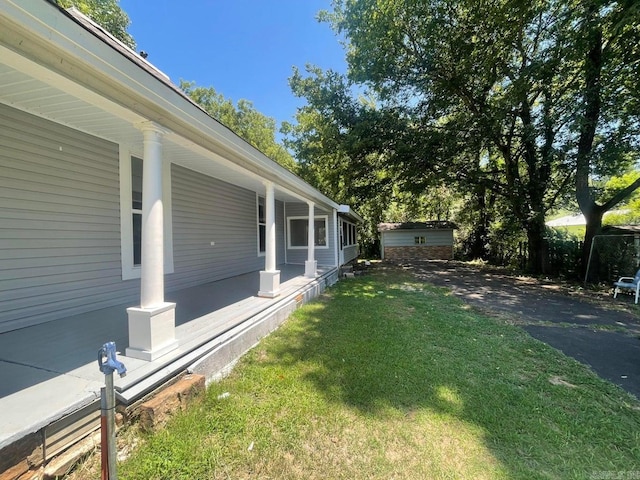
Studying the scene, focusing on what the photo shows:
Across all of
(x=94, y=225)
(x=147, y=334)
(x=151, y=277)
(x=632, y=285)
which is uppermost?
(x=94, y=225)

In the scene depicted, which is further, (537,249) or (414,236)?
(414,236)

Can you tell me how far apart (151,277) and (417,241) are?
66.5 feet

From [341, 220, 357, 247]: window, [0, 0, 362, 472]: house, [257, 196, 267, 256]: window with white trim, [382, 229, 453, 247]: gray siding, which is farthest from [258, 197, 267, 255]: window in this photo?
[382, 229, 453, 247]: gray siding

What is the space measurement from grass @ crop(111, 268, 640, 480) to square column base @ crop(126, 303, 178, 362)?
579 mm

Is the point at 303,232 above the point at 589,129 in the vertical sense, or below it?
below

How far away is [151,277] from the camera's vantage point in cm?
254

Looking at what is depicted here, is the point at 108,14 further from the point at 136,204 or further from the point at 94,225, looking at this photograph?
the point at 94,225

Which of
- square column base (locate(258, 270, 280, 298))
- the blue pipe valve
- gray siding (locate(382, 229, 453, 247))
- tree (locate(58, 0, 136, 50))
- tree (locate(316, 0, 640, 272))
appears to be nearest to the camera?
the blue pipe valve

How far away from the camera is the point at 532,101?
32.6ft

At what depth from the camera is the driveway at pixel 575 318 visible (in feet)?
11.5

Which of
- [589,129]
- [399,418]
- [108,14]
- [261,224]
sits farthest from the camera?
[108,14]

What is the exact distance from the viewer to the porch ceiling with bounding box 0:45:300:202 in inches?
73.7

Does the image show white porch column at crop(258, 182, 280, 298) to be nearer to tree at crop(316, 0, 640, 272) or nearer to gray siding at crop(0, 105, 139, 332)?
gray siding at crop(0, 105, 139, 332)

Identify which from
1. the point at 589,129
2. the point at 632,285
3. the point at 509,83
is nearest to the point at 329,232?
the point at 632,285
